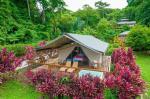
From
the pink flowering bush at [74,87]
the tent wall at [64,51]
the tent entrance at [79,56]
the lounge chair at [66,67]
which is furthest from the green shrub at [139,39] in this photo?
the pink flowering bush at [74,87]

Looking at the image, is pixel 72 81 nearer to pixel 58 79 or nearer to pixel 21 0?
pixel 58 79

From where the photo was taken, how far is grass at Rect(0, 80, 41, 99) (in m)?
11.1

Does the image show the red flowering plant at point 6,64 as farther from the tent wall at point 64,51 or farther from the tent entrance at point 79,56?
the tent entrance at point 79,56

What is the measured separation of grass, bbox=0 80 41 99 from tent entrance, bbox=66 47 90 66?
5.62 metres

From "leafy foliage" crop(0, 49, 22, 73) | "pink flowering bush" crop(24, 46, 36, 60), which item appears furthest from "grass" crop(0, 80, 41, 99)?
"pink flowering bush" crop(24, 46, 36, 60)

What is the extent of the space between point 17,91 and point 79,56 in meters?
6.76

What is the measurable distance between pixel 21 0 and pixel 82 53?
24683mm

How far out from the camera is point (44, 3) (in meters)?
39.8

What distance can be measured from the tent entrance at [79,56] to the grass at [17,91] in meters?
5.62

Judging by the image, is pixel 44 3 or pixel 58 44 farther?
pixel 44 3

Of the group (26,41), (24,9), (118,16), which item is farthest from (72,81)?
(118,16)

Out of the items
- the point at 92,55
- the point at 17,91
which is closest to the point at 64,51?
the point at 92,55

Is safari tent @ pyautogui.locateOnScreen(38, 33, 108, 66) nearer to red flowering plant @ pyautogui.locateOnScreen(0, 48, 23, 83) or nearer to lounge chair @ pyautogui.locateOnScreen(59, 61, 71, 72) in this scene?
lounge chair @ pyautogui.locateOnScreen(59, 61, 71, 72)

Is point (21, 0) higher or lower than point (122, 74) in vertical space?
higher
